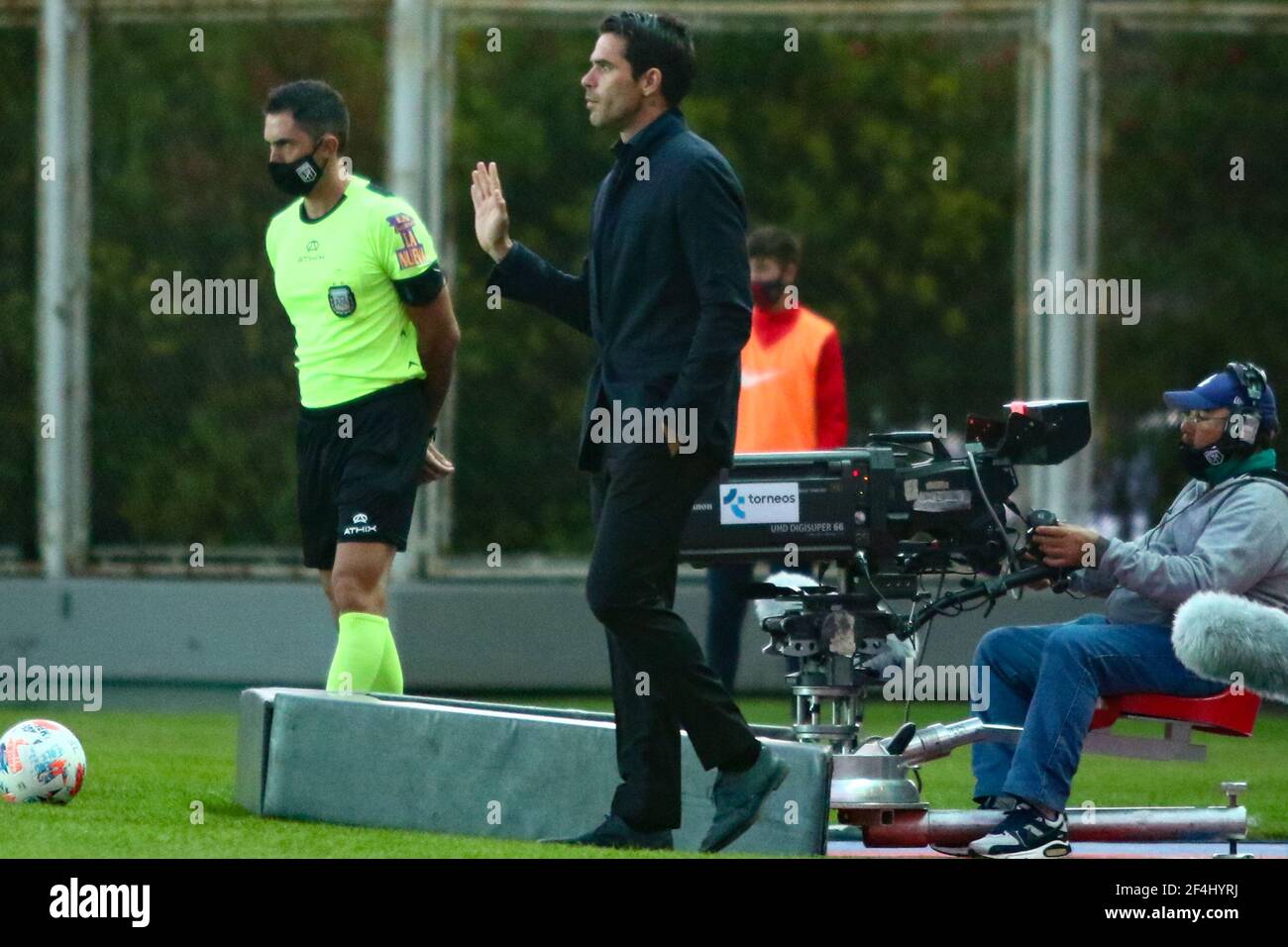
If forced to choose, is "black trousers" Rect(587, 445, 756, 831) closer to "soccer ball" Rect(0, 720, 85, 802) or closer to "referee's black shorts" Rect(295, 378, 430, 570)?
"referee's black shorts" Rect(295, 378, 430, 570)

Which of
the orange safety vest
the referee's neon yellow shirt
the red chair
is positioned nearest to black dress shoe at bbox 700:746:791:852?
the red chair

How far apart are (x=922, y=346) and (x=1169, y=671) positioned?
227 inches

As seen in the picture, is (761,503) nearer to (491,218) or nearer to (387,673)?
(491,218)

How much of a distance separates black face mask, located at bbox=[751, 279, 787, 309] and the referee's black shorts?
2.36 meters

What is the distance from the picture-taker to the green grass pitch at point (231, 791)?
19.1ft

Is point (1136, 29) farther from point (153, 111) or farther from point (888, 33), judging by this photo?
point (153, 111)

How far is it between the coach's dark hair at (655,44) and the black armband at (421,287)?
4.43ft

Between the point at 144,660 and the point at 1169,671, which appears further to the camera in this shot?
the point at 144,660

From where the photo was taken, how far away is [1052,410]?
631 cm

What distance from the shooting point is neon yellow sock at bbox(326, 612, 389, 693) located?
7.07m

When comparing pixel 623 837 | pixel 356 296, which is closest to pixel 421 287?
pixel 356 296

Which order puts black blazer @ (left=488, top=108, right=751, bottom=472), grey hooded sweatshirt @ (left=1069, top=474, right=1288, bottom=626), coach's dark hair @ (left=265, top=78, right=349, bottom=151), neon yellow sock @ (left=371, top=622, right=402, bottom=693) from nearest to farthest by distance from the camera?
black blazer @ (left=488, top=108, right=751, bottom=472) < grey hooded sweatshirt @ (left=1069, top=474, right=1288, bottom=626) < neon yellow sock @ (left=371, top=622, right=402, bottom=693) < coach's dark hair @ (left=265, top=78, right=349, bottom=151)
